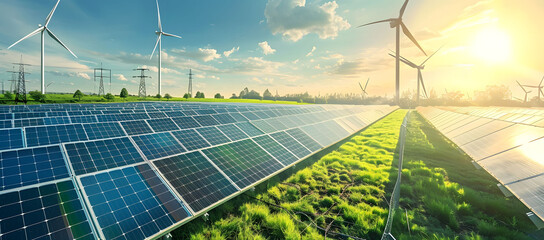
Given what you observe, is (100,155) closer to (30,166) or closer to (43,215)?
(30,166)

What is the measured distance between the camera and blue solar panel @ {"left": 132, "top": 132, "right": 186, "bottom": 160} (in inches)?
346

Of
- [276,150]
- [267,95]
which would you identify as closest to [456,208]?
[276,150]

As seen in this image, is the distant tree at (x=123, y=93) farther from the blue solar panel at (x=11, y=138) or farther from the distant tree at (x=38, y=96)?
the blue solar panel at (x=11, y=138)

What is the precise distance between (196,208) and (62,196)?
11.3ft

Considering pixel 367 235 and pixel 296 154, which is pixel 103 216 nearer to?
pixel 367 235

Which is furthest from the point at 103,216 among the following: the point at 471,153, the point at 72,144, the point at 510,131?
the point at 510,131

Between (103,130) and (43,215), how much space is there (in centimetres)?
668

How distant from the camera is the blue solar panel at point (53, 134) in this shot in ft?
27.6

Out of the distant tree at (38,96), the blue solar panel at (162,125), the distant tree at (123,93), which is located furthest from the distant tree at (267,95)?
the blue solar panel at (162,125)

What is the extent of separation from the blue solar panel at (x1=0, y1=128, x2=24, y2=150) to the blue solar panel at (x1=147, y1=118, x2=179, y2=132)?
4887 mm

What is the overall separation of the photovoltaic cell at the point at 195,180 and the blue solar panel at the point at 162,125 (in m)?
3.91

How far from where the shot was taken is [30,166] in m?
6.32

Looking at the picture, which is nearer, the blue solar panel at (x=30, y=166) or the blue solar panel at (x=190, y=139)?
the blue solar panel at (x=30, y=166)

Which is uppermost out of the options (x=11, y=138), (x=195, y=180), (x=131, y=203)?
(x=11, y=138)
